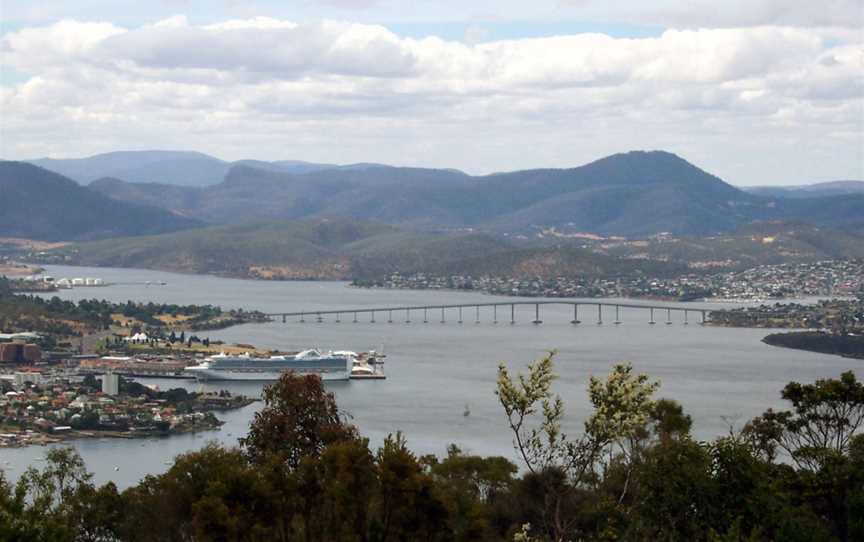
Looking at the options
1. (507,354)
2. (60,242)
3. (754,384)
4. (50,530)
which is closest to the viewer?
(50,530)

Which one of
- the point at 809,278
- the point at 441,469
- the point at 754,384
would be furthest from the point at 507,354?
the point at 809,278

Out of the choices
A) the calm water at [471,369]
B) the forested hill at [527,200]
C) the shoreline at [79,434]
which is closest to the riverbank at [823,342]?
the calm water at [471,369]

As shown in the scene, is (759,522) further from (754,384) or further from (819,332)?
(819,332)

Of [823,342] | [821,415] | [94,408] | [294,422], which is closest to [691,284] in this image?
[823,342]

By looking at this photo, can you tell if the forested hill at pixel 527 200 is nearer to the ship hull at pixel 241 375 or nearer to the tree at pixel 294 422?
the ship hull at pixel 241 375

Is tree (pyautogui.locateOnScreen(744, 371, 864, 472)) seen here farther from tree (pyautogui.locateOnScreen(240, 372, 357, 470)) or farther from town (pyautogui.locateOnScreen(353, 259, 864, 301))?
town (pyautogui.locateOnScreen(353, 259, 864, 301))

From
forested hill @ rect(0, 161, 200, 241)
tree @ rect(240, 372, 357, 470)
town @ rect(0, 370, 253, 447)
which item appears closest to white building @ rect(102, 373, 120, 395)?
town @ rect(0, 370, 253, 447)
